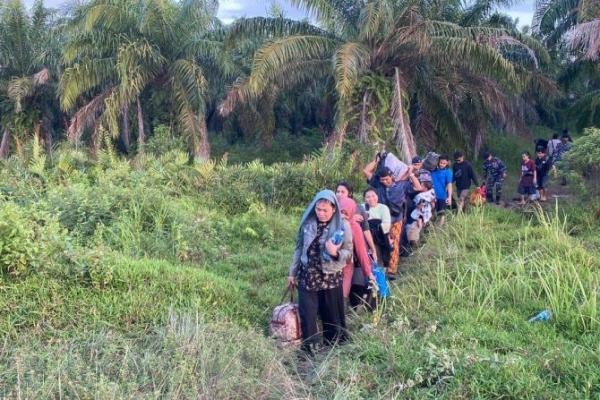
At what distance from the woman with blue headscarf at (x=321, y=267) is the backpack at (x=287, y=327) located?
53mm

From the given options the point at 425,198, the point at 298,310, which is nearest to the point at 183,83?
the point at 425,198

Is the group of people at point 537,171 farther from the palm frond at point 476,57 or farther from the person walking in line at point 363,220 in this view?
the person walking in line at point 363,220

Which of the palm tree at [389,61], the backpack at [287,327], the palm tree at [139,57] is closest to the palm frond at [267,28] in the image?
the palm tree at [389,61]

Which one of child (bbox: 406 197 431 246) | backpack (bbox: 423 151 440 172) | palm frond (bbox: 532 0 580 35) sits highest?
palm frond (bbox: 532 0 580 35)

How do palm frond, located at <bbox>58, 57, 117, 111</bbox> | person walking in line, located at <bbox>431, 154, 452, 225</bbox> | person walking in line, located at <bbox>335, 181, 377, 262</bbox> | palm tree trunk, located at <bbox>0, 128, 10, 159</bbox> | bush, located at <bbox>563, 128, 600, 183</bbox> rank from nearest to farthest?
person walking in line, located at <bbox>335, 181, 377, 262</bbox> → person walking in line, located at <bbox>431, 154, 452, 225</bbox> → bush, located at <bbox>563, 128, 600, 183</bbox> → palm frond, located at <bbox>58, 57, 117, 111</bbox> → palm tree trunk, located at <bbox>0, 128, 10, 159</bbox>

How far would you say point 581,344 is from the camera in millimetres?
4590

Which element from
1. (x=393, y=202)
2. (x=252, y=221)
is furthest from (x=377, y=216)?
(x=252, y=221)

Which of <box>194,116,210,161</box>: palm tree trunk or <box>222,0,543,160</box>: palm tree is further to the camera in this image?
<box>194,116,210,161</box>: palm tree trunk

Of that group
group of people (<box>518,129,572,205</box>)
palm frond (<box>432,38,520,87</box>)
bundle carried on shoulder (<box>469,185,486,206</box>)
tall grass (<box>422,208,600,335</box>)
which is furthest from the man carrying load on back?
palm frond (<box>432,38,520,87</box>)

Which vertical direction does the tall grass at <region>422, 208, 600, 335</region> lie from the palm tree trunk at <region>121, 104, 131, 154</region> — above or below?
below

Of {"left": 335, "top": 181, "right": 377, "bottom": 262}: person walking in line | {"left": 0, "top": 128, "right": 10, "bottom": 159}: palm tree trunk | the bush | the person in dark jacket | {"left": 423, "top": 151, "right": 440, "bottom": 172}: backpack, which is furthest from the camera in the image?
{"left": 0, "top": 128, "right": 10, "bottom": 159}: palm tree trunk

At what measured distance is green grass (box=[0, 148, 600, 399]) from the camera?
13.1ft

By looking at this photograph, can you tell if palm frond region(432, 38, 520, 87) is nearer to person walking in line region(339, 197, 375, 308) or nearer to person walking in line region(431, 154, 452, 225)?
person walking in line region(431, 154, 452, 225)

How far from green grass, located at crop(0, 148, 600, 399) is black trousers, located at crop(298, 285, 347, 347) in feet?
0.65
